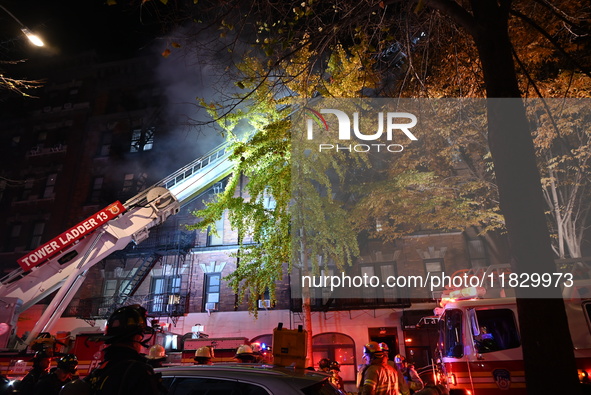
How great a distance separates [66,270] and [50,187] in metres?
14.0

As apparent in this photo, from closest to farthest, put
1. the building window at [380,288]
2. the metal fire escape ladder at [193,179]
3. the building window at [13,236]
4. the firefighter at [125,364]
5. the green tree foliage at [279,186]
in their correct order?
the firefighter at [125,364] < the green tree foliage at [279,186] < the metal fire escape ladder at [193,179] < the building window at [380,288] < the building window at [13,236]

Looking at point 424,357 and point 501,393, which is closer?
point 501,393

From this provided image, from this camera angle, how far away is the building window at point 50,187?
77.5 ft

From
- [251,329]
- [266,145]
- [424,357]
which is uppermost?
[266,145]

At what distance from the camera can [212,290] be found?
63.0ft

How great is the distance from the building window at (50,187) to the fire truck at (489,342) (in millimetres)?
24656

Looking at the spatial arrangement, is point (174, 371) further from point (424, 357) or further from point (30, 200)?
Result: point (30, 200)

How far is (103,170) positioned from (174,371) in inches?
910

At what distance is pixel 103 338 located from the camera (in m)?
2.82

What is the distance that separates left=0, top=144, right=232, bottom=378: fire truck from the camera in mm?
11141

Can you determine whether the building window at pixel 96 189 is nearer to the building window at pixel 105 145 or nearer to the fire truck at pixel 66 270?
the building window at pixel 105 145

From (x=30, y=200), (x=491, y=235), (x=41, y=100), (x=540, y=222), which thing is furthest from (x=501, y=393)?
(x=41, y=100)

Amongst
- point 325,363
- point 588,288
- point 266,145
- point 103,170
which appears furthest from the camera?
point 103,170

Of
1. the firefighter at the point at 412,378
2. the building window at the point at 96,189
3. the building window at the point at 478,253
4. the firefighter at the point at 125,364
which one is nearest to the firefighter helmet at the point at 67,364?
the firefighter at the point at 125,364
